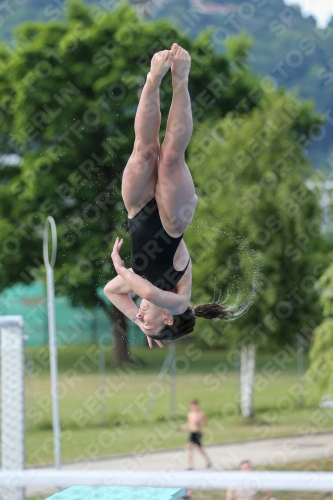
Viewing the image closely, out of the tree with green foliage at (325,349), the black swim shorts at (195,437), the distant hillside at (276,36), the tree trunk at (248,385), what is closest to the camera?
the black swim shorts at (195,437)

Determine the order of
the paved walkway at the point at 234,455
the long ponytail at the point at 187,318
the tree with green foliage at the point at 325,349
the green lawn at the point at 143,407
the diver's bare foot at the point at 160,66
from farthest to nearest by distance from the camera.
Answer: the green lawn at the point at 143,407, the paved walkway at the point at 234,455, the tree with green foliage at the point at 325,349, the long ponytail at the point at 187,318, the diver's bare foot at the point at 160,66

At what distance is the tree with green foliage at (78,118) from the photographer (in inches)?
1033

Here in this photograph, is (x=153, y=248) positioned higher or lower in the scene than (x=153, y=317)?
higher

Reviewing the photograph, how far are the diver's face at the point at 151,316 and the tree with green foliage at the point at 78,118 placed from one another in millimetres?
18449

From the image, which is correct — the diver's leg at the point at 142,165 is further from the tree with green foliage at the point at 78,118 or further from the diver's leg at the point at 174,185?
the tree with green foliage at the point at 78,118

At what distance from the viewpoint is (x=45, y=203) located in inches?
1161

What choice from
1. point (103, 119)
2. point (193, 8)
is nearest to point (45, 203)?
point (103, 119)

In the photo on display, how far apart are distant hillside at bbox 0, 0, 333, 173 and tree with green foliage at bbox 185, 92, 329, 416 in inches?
2898

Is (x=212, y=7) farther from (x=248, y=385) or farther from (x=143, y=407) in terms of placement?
(x=248, y=385)

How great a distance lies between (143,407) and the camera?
24.3m

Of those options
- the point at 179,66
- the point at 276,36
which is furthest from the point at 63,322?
the point at 276,36

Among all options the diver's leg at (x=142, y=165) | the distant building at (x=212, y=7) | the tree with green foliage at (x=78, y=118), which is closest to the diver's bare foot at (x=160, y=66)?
the diver's leg at (x=142, y=165)

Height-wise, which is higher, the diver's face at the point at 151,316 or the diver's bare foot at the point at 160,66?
the diver's bare foot at the point at 160,66

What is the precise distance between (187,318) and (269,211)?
14862mm
